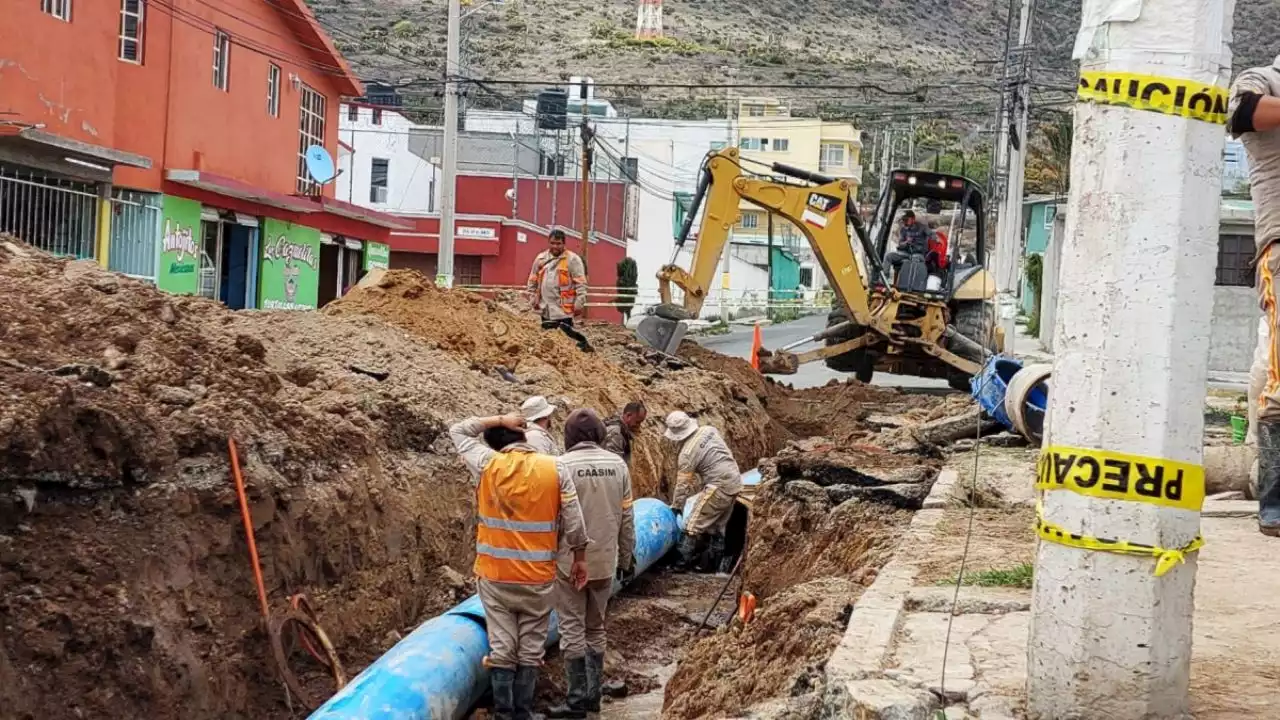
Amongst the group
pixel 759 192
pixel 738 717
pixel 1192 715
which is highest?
pixel 759 192

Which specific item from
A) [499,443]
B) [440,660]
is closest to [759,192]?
[499,443]

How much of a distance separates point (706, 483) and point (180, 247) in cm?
1482

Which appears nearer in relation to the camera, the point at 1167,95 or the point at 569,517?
the point at 1167,95

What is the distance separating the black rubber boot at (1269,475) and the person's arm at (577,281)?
491 inches

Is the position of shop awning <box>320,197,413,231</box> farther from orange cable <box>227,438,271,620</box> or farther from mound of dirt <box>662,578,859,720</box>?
mound of dirt <box>662,578,859,720</box>

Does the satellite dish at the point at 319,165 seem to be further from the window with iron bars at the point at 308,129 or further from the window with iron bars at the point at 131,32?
the window with iron bars at the point at 131,32

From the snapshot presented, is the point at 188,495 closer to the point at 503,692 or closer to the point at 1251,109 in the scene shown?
the point at 503,692

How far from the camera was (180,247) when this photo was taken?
81.1 feet

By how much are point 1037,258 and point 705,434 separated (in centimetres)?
3559

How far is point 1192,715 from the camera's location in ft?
12.7

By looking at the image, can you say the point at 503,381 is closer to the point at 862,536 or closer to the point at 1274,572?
the point at 862,536

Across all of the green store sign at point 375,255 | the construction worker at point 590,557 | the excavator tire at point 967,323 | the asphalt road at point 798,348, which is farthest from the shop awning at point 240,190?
the construction worker at point 590,557

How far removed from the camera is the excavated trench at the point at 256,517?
282 inches

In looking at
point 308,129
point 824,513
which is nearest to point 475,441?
point 824,513
